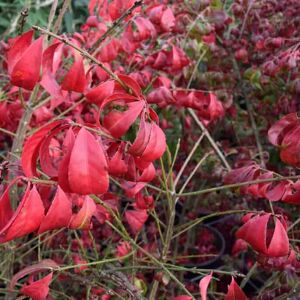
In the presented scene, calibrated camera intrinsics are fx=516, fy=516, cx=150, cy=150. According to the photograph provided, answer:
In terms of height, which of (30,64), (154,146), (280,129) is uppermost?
(30,64)

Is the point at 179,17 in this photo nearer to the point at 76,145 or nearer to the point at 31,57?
the point at 31,57

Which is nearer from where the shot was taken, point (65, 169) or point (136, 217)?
point (65, 169)

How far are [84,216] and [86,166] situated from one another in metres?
0.25

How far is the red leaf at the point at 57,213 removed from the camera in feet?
2.33

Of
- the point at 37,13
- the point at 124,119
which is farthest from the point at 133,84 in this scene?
the point at 37,13

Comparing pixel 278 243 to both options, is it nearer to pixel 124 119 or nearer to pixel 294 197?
pixel 294 197

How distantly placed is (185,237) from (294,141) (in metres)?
1.35

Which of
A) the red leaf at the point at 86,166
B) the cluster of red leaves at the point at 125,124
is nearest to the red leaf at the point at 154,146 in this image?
the cluster of red leaves at the point at 125,124

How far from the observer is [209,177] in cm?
180

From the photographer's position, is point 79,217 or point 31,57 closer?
point 31,57

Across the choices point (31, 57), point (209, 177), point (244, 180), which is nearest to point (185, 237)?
point (209, 177)

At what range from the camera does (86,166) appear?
649mm

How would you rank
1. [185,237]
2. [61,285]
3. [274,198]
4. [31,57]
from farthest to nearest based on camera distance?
1. [185,237]
2. [61,285]
3. [274,198]
4. [31,57]

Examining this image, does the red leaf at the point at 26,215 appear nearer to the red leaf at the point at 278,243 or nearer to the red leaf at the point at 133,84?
the red leaf at the point at 133,84
